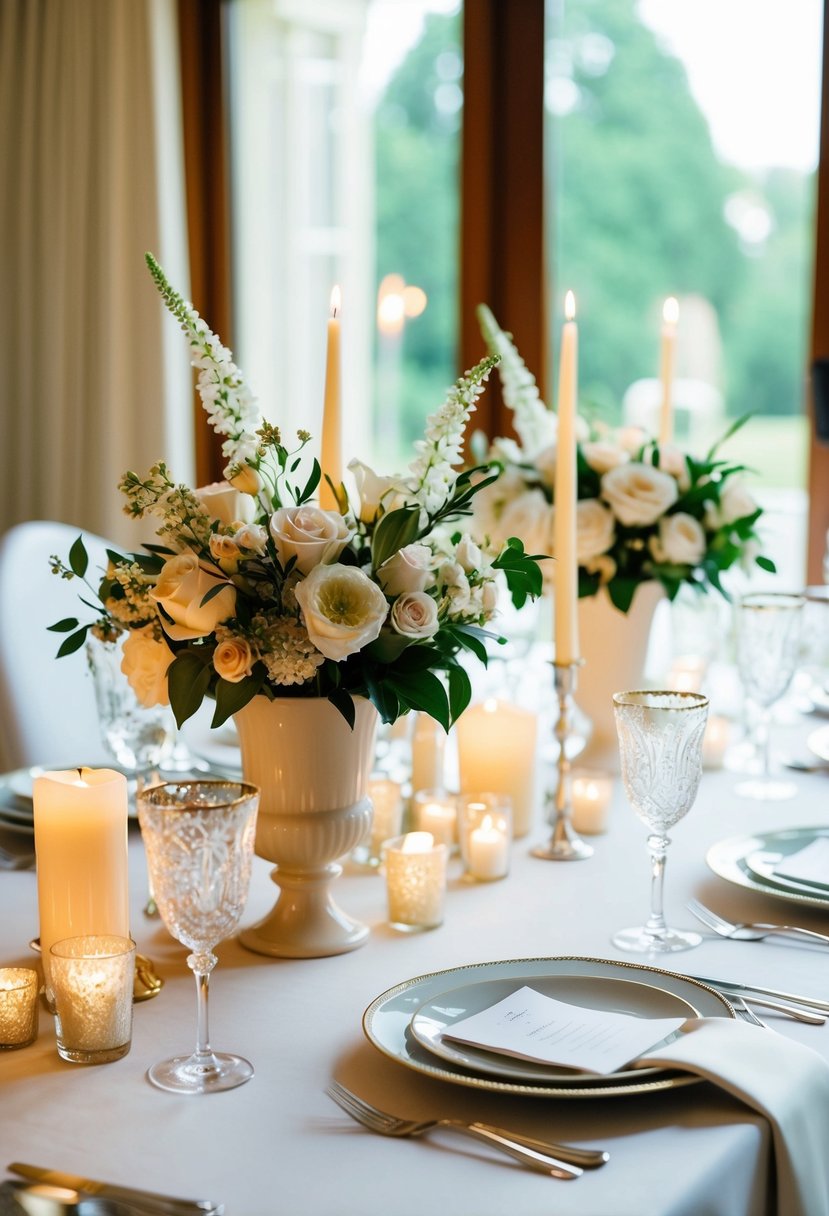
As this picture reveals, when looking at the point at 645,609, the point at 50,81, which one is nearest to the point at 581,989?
the point at 645,609

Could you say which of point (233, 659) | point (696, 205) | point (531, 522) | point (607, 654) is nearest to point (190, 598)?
point (233, 659)

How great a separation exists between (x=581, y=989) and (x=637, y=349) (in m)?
2.49

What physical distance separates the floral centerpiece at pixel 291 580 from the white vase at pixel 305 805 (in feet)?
0.10

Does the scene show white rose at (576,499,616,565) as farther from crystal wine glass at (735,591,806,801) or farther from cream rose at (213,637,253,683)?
cream rose at (213,637,253,683)

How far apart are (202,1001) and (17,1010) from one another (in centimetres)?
15

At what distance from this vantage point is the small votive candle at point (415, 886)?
45.9 inches

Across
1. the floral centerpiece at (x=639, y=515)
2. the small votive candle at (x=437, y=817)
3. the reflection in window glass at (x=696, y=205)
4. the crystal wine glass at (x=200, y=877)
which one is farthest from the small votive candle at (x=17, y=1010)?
the reflection in window glass at (x=696, y=205)

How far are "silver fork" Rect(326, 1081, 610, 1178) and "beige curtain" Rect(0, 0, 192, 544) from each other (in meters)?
2.76

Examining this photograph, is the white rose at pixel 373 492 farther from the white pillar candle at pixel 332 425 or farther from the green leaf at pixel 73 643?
the green leaf at pixel 73 643

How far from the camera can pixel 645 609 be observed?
70.0 inches

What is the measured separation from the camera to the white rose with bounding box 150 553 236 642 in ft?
3.42

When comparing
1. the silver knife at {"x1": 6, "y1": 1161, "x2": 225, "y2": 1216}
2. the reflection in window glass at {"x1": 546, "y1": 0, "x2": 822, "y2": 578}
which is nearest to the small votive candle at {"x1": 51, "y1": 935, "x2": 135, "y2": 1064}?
the silver knife at {"x1": 6, "y1": 1161, "x2": 225, "y2": 1216}

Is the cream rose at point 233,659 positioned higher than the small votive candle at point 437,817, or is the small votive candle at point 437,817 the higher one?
the cream rose at point 233,659

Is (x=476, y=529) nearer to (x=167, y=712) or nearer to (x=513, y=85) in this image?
(x=167, y=712)
